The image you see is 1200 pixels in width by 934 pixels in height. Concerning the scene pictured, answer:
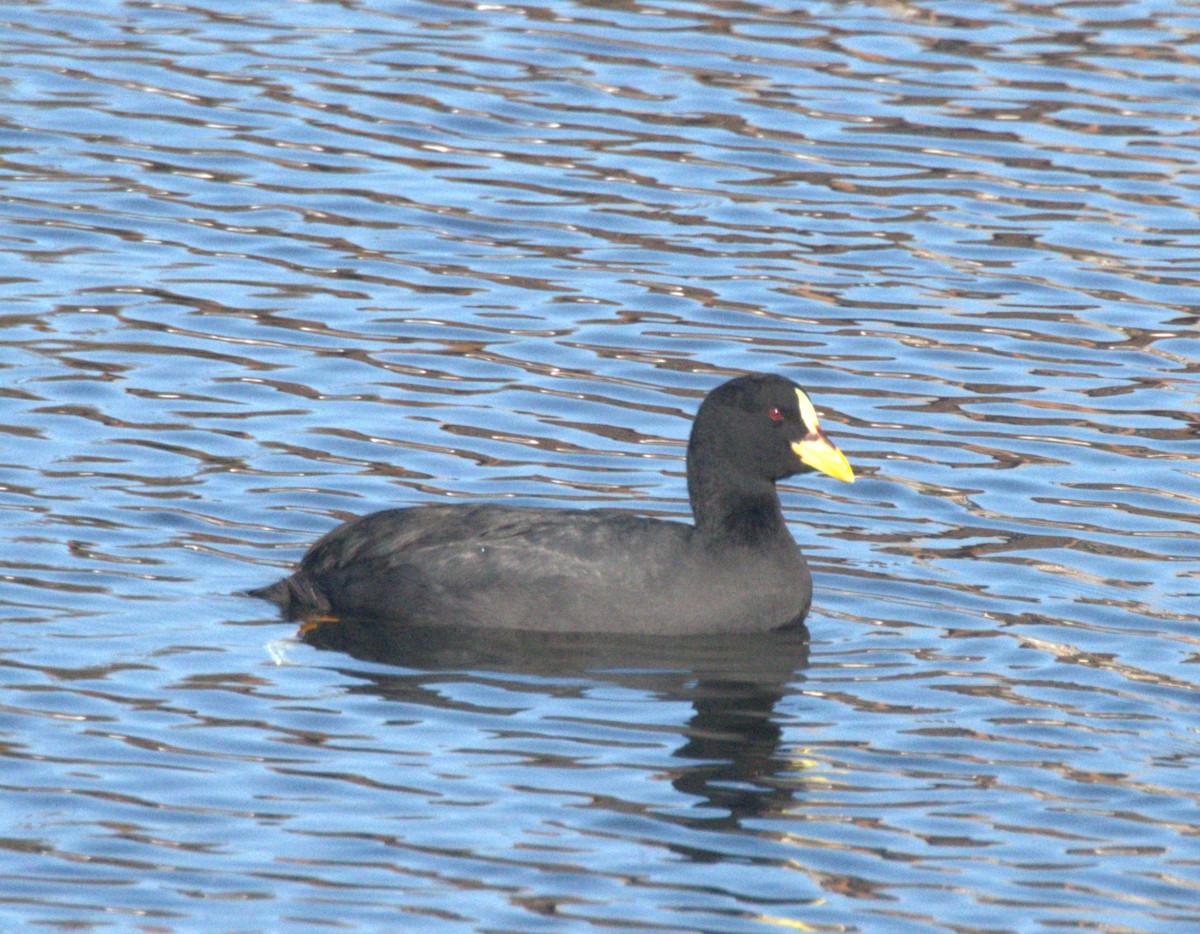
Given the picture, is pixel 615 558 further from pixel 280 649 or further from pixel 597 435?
pixel 597 435

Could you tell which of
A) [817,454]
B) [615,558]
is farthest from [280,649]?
[817,454]

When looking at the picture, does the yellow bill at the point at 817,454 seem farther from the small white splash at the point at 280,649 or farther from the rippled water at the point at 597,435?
the small white splash at the point at 280,649

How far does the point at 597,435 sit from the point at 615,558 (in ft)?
7.42

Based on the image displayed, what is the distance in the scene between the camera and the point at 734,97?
16.5 metres

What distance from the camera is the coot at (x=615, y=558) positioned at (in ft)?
30.6

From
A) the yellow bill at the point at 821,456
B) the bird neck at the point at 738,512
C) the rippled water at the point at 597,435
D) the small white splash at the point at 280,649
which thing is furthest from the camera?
the yellow bill at the point at 821,456

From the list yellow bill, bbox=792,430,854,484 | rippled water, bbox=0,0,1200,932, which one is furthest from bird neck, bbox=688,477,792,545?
rippled water, bbox=0,0,1200,932

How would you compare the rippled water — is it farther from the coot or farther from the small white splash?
the coot

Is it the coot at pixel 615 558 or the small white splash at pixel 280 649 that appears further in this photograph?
the coot at pixel 615 558

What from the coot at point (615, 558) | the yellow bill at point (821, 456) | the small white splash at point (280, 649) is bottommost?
the small white splash at point (280, 649)

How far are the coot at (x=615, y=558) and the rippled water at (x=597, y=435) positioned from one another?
0.58ft

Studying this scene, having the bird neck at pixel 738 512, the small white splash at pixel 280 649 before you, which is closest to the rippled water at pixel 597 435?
the small white splash at pixel 280 649

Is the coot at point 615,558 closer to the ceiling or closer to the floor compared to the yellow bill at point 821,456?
closer to the floor

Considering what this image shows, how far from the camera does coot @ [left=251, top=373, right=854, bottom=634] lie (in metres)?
9.31
